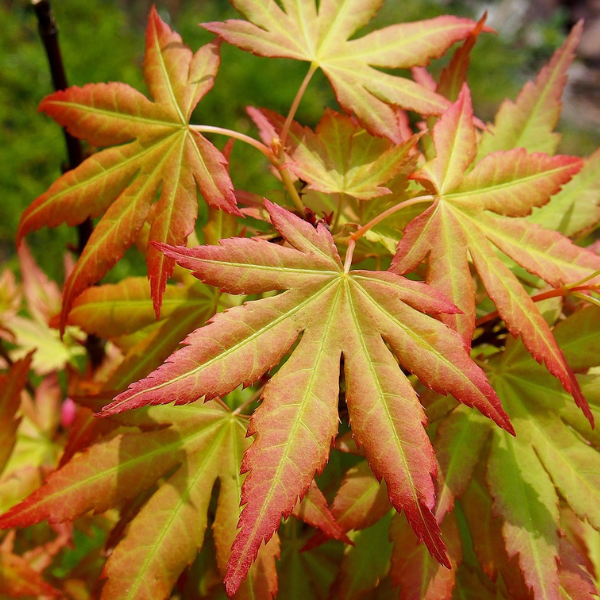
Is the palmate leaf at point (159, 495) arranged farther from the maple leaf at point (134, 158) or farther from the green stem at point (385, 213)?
the green stem at point (385, 213)

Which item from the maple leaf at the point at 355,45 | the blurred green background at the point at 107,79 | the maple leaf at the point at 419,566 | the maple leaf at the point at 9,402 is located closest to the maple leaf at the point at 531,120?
the maple leaf at the point at 355,45

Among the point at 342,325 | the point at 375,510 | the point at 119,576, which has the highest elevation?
the point at 342,325

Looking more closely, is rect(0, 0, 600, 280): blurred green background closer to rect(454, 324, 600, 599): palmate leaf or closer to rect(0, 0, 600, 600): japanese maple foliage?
rect(0, 0, 600, 600): japanese maple foliage

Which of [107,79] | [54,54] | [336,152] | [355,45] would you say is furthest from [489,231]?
[107,79]

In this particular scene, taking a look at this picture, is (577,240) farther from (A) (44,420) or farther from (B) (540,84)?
(A) (44,420)

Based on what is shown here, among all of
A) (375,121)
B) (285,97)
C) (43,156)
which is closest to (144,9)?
(285,97)

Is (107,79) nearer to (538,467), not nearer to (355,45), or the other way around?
(355,45)

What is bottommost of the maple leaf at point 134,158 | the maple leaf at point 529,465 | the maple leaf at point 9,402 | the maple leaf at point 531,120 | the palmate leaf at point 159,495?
the maple leaf at point 9,402
